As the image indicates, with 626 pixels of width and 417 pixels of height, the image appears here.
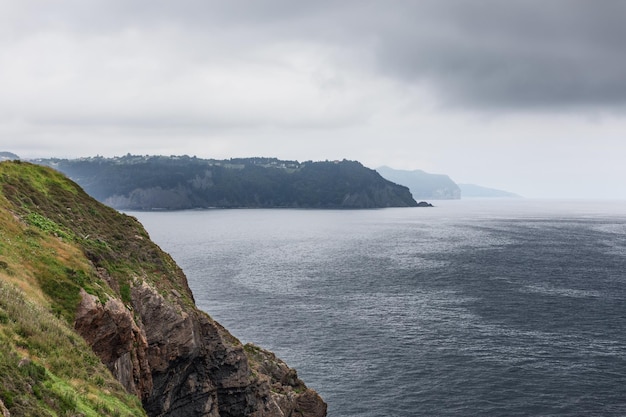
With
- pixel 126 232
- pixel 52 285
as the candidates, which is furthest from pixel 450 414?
pixel 52 285

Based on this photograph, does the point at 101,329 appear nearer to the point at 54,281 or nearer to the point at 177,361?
the point at 54,281

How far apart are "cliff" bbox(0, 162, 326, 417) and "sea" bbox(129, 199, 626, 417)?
15.8m

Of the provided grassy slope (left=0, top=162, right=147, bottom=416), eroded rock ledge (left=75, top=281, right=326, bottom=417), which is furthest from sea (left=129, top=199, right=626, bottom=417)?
grassy slope (left=0, top=162, right=147, bottom=416)

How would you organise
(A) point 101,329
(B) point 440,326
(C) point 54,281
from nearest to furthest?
(A) point 101,329 < (C) point 54,281 < (B) point 440,326

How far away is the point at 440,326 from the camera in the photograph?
79.8m

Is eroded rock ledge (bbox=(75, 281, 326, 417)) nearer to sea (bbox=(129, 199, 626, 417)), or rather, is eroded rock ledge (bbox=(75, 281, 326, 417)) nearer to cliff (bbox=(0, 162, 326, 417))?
cliff (bbox=(0, 162, 326, 417))

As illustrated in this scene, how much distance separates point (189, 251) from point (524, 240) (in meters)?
139

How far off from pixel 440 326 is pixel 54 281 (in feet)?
221

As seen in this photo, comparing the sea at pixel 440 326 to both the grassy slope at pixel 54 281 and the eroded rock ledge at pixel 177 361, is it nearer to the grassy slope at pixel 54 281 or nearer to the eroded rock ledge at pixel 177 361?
the eroded rock ledge at pixel 177 361

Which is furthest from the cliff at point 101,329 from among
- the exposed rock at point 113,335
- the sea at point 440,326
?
the sea at point 440,326

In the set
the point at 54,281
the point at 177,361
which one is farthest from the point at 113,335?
the point at 177,361

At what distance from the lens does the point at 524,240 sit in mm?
195000

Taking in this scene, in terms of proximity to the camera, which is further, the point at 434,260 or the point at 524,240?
the point at 524,240

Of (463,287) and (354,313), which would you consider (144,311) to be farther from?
(463,287)
